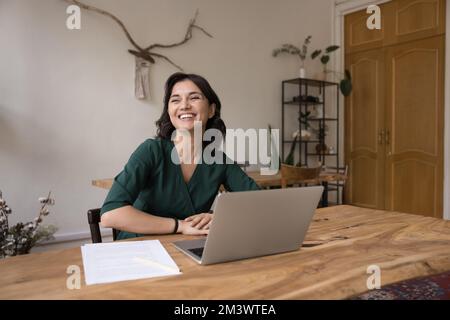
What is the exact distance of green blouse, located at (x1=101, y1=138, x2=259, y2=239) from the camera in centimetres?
129

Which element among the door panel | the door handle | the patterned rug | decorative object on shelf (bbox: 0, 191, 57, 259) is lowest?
decorative object on shelf (bbox: 0, 191, 57, 259)

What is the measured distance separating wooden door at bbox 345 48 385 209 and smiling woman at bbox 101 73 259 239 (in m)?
3.39

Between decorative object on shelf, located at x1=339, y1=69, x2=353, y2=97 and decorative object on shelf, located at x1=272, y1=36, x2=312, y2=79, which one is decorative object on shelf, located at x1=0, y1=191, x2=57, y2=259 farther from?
decorative object on shelf, located at x1=339, y1=69, x2=353, y2=97

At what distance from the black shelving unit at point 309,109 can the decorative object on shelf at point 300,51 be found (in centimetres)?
14

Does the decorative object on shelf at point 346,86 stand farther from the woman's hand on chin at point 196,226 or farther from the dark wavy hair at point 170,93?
the woman's hand on chin at point 196,226

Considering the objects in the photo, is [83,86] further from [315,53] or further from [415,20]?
[415,20]

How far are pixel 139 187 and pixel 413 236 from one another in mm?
908

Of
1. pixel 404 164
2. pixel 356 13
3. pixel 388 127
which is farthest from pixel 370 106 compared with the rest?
pixel 356 13

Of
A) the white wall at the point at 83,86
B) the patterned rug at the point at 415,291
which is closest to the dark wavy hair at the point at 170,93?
the patterned rug at the point at 415,291

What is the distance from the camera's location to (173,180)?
142 centimetres

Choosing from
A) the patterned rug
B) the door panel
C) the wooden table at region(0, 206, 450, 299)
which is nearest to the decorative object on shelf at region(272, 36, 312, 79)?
the door panel

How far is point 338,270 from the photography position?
81 cm

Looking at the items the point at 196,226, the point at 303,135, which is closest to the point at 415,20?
the point at 303,135

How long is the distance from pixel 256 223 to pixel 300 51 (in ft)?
13.2
